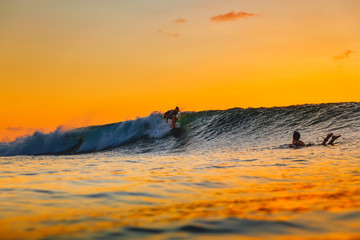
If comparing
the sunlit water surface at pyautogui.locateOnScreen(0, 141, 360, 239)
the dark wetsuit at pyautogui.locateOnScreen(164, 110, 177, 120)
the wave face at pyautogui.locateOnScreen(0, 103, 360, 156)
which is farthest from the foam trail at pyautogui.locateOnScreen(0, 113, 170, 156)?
the sunlit water surface at pyautogui.locateOnScreen(0, 141, 360, 239)

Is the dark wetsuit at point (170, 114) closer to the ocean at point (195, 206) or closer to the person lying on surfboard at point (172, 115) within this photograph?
the person lying on surfboard at point (172, 115)

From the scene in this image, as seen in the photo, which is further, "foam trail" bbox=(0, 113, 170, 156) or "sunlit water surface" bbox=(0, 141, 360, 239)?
"foam trail" bbox=(0, 113, 170, 156)

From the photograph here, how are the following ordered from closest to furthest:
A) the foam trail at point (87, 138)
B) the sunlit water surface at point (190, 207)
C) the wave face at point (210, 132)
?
the sunlit water surface at point (190, 207) → the wave face at point (210, 132) → the foam trail at point (87, 138)

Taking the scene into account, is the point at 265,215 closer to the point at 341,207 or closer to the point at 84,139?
the point at 341,207

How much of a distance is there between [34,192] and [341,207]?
13.1ft

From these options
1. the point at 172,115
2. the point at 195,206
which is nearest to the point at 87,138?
the point at 172,115

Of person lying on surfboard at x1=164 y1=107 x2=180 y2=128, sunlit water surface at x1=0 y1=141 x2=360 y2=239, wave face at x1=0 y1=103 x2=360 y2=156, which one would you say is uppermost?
person lying on surfboard at x1=164 y1=107 x2=180 y2=128

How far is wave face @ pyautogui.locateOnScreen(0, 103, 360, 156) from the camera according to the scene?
16927 mm

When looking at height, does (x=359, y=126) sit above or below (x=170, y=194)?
above

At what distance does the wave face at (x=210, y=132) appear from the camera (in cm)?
1693

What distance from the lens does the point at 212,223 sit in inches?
116

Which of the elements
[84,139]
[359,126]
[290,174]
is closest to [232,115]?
[359,126]

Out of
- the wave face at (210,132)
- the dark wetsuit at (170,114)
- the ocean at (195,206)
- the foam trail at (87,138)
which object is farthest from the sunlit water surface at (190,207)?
the foam trail at (87,138)

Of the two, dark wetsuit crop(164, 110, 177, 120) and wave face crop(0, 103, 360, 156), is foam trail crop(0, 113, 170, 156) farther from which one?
dark wetsuit crop(164, 110, 177, 120)
